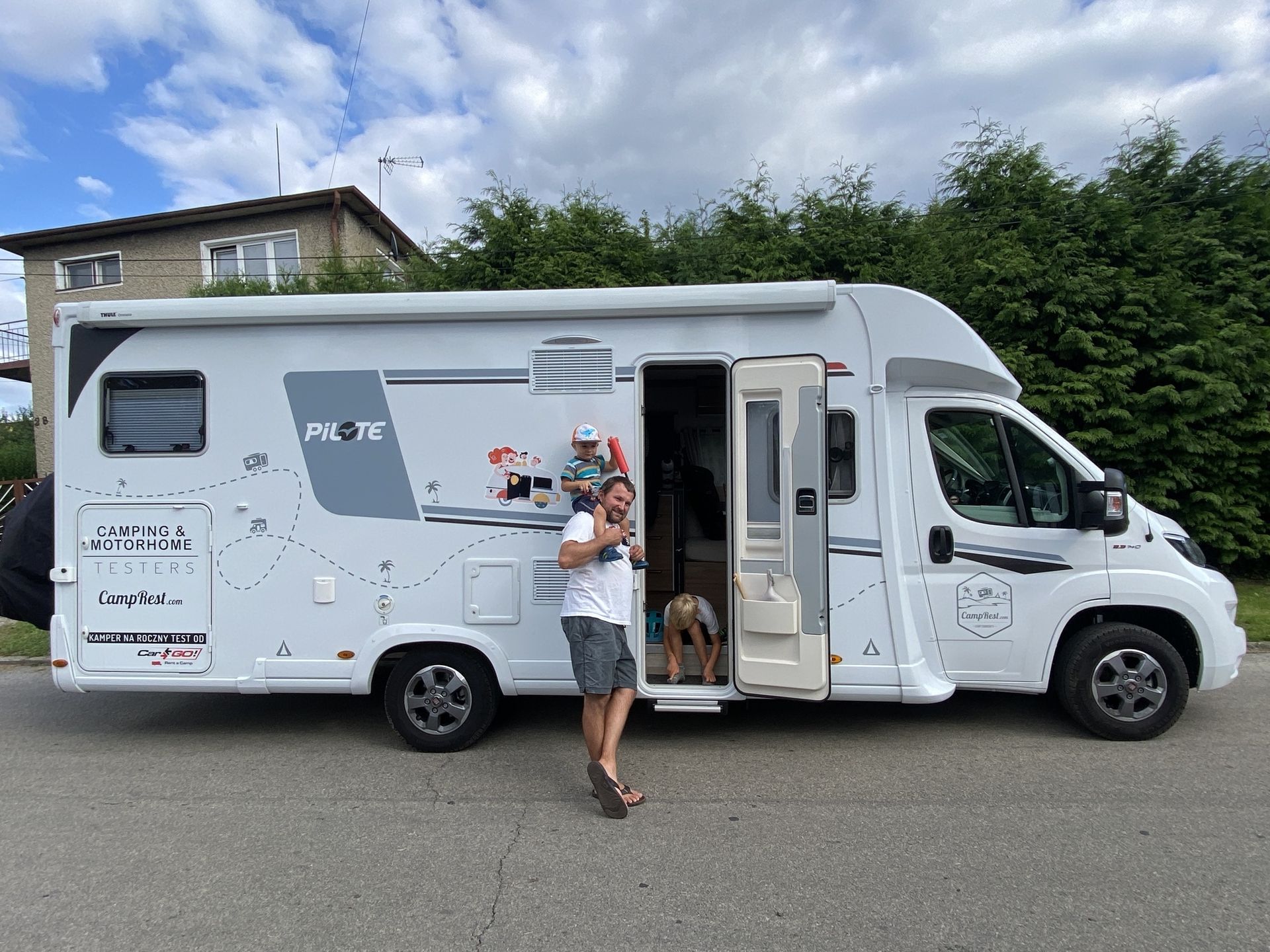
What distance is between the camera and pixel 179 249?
16.7 meters

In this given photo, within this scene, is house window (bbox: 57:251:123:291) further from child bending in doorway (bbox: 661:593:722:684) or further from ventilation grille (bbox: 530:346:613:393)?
child bending in doorway (bbox: 661:593:722:684)

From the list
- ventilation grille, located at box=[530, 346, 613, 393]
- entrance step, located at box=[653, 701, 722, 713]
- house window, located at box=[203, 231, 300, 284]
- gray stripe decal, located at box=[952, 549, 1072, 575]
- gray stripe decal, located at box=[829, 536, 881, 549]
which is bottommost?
entrance step, located at box=[653, 701, 722, 713]

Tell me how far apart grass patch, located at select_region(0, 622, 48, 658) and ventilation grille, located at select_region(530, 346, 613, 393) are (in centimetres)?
570

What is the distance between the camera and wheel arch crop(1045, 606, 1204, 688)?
4.62m

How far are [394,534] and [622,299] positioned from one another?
193 cm

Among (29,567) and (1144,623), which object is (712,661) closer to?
(1144,623)

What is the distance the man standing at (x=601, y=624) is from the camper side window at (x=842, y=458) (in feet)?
4.06

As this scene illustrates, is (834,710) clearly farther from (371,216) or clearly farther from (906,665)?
(371,216)

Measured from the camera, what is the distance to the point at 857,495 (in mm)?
4523

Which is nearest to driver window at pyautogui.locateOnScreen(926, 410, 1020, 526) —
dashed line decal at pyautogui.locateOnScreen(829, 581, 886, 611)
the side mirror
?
the side mirror

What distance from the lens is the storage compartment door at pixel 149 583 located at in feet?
15.4

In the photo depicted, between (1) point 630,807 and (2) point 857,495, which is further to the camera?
(2) point 857,495

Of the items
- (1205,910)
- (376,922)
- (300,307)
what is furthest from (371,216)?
(1205,910)

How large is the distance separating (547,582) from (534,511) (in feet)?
1.39
